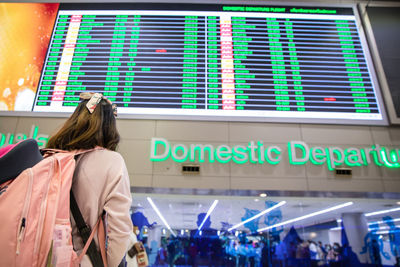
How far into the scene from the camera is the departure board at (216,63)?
411 centimetres

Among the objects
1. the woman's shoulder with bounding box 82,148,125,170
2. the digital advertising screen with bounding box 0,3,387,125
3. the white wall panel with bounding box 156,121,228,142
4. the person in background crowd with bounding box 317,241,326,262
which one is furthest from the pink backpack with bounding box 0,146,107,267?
the person in background crowd with bounding box 317,241,326,262

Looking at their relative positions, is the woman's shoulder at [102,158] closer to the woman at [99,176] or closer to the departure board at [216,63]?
the woman at [99,176]

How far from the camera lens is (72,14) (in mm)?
4715

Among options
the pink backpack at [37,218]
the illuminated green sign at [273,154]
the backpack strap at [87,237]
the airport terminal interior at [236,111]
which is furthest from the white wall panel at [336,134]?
the pink backpack at [37,218]

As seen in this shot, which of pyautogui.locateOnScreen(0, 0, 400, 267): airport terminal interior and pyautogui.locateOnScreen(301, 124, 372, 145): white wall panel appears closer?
pyautogui.locateOnScreen(0, 0, 400, 267): airport terminal interior

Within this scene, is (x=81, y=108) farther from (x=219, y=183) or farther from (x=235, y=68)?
(x=235, y=68)

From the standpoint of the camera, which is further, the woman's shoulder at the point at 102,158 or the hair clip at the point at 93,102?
the hair clip at the point at 93,102

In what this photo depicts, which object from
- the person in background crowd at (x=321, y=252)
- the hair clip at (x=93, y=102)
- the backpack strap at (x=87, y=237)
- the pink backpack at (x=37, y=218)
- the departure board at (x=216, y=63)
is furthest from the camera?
the person in background crowd at (x=321, y=252)

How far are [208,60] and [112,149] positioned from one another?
10.8ft

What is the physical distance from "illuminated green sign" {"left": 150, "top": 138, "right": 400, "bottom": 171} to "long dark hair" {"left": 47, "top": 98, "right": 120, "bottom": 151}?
248 centimetres

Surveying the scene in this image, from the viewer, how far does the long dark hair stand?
1309mm

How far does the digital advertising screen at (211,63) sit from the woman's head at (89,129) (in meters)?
2.60

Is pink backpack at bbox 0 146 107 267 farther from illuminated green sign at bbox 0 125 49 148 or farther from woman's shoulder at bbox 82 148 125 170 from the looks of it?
illuminated green sign at bbox 0 125 49 148

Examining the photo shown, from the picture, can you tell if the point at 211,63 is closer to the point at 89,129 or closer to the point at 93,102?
the point at 93,102
